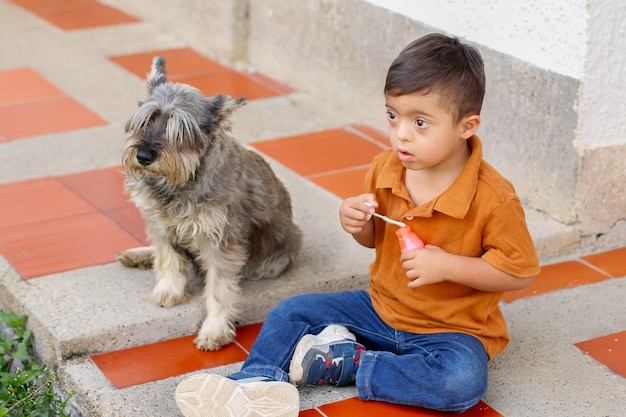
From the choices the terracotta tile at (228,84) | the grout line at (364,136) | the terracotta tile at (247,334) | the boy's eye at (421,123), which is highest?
the boy's eye at (421,123)

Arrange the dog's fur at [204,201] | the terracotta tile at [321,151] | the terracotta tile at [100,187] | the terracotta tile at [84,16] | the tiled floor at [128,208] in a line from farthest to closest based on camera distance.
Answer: the terracotta tile at [84,16], the terracotta tile at [321,151], the terracotta tile at [100,187], the tiled floor at [128,208], the dog's fur at [204,201]

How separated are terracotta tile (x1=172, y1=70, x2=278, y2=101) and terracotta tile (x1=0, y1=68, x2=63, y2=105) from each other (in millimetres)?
831

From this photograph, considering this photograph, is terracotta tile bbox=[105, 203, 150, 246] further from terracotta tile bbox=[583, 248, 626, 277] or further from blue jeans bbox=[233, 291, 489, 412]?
terracotta tile bbox=[583, 248, 626, 277]

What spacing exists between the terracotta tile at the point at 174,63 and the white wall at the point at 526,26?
2.15 meters

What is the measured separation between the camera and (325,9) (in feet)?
20.0

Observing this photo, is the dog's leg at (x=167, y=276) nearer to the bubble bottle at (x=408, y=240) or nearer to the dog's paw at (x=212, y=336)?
the dog's paw at (x=212, y=336)

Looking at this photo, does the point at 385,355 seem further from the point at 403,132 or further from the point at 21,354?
the point at 21,354

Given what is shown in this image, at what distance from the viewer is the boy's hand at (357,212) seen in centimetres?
343

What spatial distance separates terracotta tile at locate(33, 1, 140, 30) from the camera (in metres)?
7.94

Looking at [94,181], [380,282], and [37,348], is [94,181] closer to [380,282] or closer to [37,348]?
[37,348]

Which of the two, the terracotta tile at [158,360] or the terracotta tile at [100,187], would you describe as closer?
the terracotta tile at [158,360]

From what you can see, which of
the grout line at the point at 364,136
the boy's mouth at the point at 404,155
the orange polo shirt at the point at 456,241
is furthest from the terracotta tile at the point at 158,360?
the grout line at the point at 364,136

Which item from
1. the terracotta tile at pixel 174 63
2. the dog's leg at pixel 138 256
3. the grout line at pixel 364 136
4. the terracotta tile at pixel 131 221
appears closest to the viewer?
the dog's leg at pixel 138 256

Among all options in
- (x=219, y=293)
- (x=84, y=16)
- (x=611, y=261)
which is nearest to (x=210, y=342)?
(x=219, y=293)
